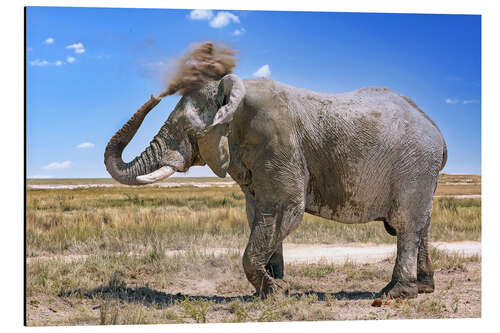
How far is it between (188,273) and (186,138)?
2.34 metres

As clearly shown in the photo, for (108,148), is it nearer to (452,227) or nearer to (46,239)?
(46,239)

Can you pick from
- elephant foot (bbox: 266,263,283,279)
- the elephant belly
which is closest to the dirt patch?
elephant foot (bbox: 266,263,283,279)

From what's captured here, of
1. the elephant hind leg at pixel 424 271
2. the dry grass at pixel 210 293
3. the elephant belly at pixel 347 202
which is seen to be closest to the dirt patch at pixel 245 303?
the dry grass at pixel 210 293

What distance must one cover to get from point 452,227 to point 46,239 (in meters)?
6.74

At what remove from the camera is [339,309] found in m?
5.77

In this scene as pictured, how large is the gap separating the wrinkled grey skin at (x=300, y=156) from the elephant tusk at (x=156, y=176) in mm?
101

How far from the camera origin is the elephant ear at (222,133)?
527cm

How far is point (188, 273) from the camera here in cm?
716

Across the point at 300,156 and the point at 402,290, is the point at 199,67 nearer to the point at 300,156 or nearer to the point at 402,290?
the point at 300,156

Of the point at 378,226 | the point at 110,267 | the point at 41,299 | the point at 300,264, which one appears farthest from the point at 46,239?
the point at 378,226

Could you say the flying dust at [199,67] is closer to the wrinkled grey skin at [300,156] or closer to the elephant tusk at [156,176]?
the wrinkled grey skin at [300,156]

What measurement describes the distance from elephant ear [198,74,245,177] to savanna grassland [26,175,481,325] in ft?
4.31

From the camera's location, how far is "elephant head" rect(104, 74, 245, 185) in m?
5.22

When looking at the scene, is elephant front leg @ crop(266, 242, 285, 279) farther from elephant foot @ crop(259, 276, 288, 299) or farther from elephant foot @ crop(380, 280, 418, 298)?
elephant foot @ crop(380, 280, 418, 298)
